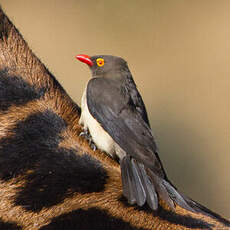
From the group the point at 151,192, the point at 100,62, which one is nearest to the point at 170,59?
the point at 100,62

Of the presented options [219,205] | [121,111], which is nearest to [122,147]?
[121,111]

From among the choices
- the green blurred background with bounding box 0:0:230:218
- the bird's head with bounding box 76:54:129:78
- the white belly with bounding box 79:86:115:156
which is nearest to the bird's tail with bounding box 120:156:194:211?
the white belly with bounding box 79:86:115:156

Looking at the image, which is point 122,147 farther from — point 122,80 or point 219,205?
point 219,205

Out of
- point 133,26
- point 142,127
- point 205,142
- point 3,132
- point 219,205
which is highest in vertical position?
point 133,26

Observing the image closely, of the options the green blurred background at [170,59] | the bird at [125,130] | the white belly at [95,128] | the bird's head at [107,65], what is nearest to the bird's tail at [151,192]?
the bird at [125,130]

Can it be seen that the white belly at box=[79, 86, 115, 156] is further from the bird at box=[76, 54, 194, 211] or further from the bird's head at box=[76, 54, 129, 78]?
the bird's head at box=[76, 54, 129, 78]

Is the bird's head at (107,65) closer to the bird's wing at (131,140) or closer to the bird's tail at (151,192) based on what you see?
the bird's wing at (131,140)

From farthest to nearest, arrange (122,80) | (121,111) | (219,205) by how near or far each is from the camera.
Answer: (219,205) < (122,80) < (121,111)

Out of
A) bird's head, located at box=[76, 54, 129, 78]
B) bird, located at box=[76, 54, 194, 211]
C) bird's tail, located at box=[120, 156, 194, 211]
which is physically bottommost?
bird's tail, located at box=[120, 156, 194, 211]
